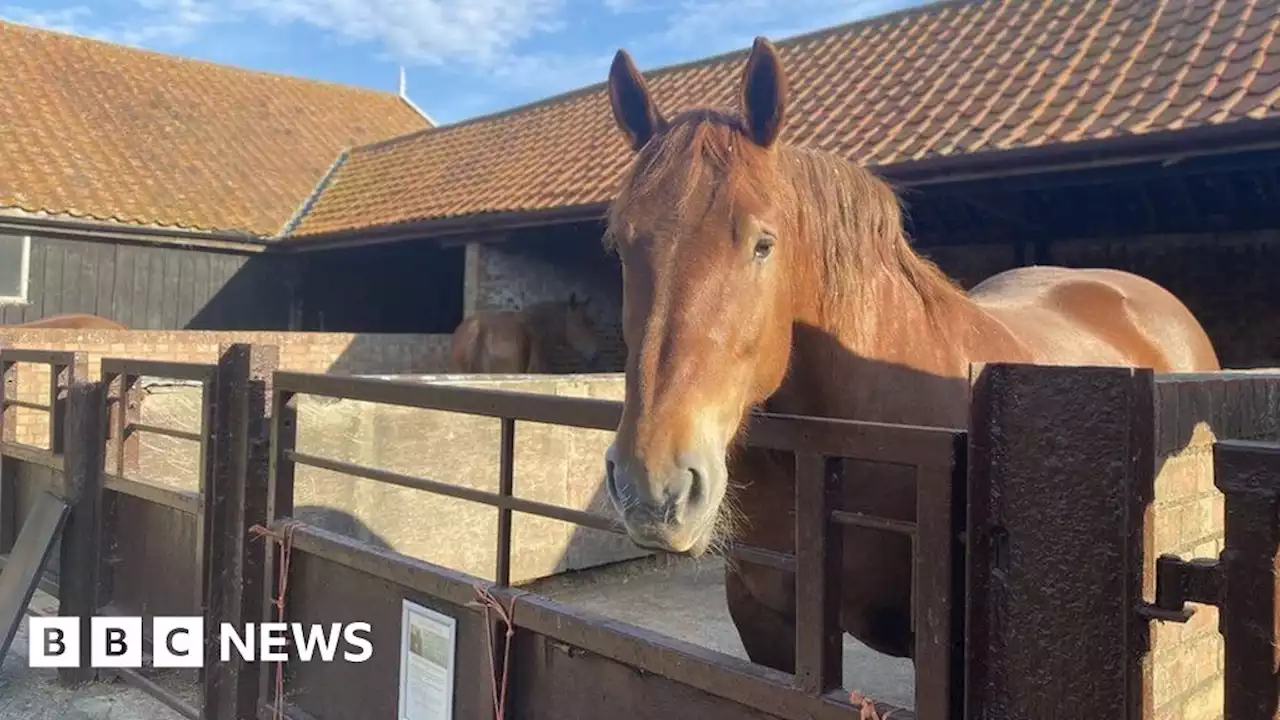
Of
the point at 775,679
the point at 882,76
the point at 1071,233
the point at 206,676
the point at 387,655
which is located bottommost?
the point at 206,676

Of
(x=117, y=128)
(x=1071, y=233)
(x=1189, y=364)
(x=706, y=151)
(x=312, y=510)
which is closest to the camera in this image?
(x=706, y=151)

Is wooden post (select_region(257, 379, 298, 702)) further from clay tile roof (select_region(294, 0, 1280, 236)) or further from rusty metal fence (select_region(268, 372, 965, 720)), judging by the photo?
clay tile roof (select_region(294, 0, 1280, 236))

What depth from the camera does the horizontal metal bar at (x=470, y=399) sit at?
6.66 feet

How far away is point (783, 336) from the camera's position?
6.30 feet

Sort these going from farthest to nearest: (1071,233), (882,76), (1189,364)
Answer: (882,76) < (1071,233) < (1189,364)

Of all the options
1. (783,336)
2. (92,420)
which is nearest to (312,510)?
(92,420)

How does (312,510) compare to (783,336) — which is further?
(312,510)

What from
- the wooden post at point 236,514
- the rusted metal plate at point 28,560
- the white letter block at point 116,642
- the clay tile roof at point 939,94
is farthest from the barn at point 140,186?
the wooden post at point 236,514

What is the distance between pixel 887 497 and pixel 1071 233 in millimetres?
6220

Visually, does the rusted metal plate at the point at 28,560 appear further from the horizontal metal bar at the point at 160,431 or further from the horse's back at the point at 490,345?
the horse's back at the point at 490,345

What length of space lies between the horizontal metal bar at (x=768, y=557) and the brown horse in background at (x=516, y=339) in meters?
7.41

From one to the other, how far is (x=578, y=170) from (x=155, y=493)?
6427 mm

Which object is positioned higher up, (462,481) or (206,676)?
(462,481)

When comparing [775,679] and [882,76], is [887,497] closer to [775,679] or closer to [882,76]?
[775,679]
